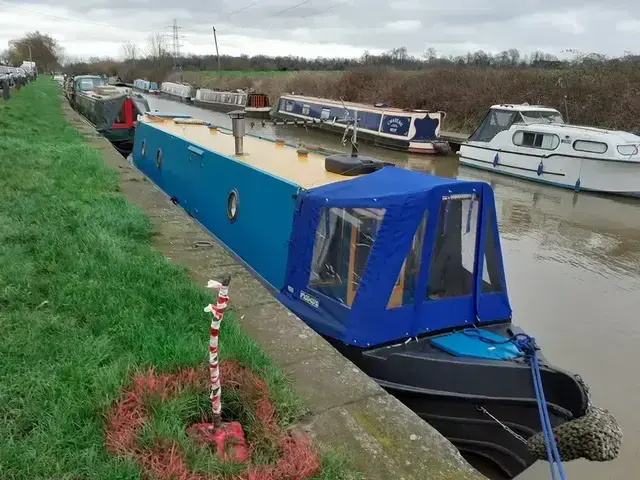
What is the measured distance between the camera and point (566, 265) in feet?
32.3

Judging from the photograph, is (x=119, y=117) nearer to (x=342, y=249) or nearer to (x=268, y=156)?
(x=268, y=156)

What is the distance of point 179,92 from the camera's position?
52.8 meters

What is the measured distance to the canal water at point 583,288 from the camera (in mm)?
5707

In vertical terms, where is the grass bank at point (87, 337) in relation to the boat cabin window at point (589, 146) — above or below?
below

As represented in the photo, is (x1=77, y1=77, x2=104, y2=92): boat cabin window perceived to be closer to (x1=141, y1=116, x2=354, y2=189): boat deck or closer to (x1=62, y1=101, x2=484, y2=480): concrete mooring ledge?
(x1=141, y1=116, x2=354, y2=189): boat deck

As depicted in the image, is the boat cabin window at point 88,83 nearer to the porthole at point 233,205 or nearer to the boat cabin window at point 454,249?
the porthole at point 233,205

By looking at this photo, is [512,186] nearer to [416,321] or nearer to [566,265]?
[566,265]

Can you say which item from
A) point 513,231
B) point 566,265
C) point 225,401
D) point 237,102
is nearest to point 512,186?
point 513,231

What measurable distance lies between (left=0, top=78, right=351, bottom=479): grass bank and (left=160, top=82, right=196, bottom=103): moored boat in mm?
45634

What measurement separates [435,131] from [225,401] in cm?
2119

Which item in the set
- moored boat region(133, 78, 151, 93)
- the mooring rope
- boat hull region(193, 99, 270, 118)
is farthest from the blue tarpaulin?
moored boat region(133, 78, 151, 93)

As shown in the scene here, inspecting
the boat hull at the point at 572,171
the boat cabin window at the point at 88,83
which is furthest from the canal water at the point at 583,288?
the boat cabin window at the point at 88,83

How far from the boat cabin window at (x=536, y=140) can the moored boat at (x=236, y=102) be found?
20.9m

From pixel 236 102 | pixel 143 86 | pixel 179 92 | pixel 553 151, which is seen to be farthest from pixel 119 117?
pixel 143 86
